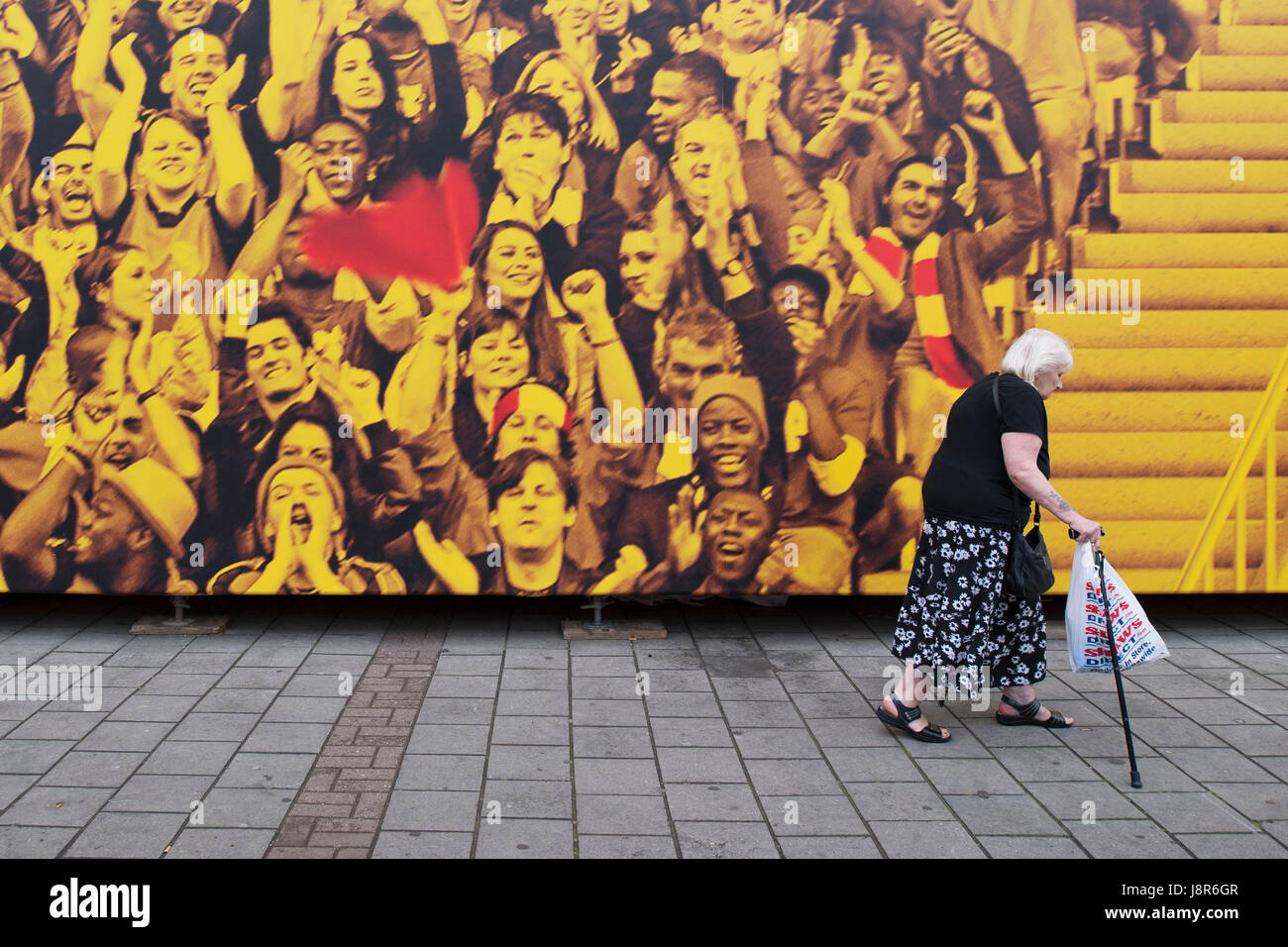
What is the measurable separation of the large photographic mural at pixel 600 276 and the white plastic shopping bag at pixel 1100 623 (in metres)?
1.57

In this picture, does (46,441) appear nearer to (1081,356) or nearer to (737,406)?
(737,406)

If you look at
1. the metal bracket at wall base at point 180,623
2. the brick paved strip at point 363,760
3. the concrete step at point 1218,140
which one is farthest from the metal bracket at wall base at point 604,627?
the concrete step at point 1218,140

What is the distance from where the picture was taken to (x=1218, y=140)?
6191 mm

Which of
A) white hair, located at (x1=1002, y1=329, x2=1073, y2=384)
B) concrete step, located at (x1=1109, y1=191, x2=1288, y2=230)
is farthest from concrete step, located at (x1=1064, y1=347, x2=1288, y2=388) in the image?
white hair, located at (x1=1002, y1=329, x2=1073, y2=384)

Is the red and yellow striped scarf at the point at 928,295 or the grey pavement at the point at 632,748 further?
the red and yellow striped scarf at the point at 928,295

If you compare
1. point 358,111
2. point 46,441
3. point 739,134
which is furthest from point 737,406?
point 46,441

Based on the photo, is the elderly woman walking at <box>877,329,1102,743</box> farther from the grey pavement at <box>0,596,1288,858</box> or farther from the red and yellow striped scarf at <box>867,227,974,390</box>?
the red and yellow striped scarf at <box>867,227,974,390</box>

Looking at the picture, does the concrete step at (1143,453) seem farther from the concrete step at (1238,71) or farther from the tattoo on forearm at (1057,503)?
the concrete step at (1238,71)

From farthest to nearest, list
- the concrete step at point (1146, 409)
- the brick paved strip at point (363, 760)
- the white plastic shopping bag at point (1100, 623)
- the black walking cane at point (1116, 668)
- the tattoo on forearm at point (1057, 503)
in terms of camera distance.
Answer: the concrete step at point (1146, 409), the white plastic shopping bag at point (1100, 623), the tattoo on forearm at point (1057, 503), the black walking cane at point (1116, 668), the brick paved strip at point (363, 760)

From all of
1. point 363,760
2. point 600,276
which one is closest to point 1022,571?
point 600,276

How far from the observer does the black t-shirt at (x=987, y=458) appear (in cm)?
464

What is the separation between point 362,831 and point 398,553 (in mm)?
2369

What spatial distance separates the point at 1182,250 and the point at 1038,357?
214 cm

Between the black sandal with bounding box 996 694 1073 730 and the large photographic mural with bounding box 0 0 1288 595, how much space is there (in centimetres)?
141
